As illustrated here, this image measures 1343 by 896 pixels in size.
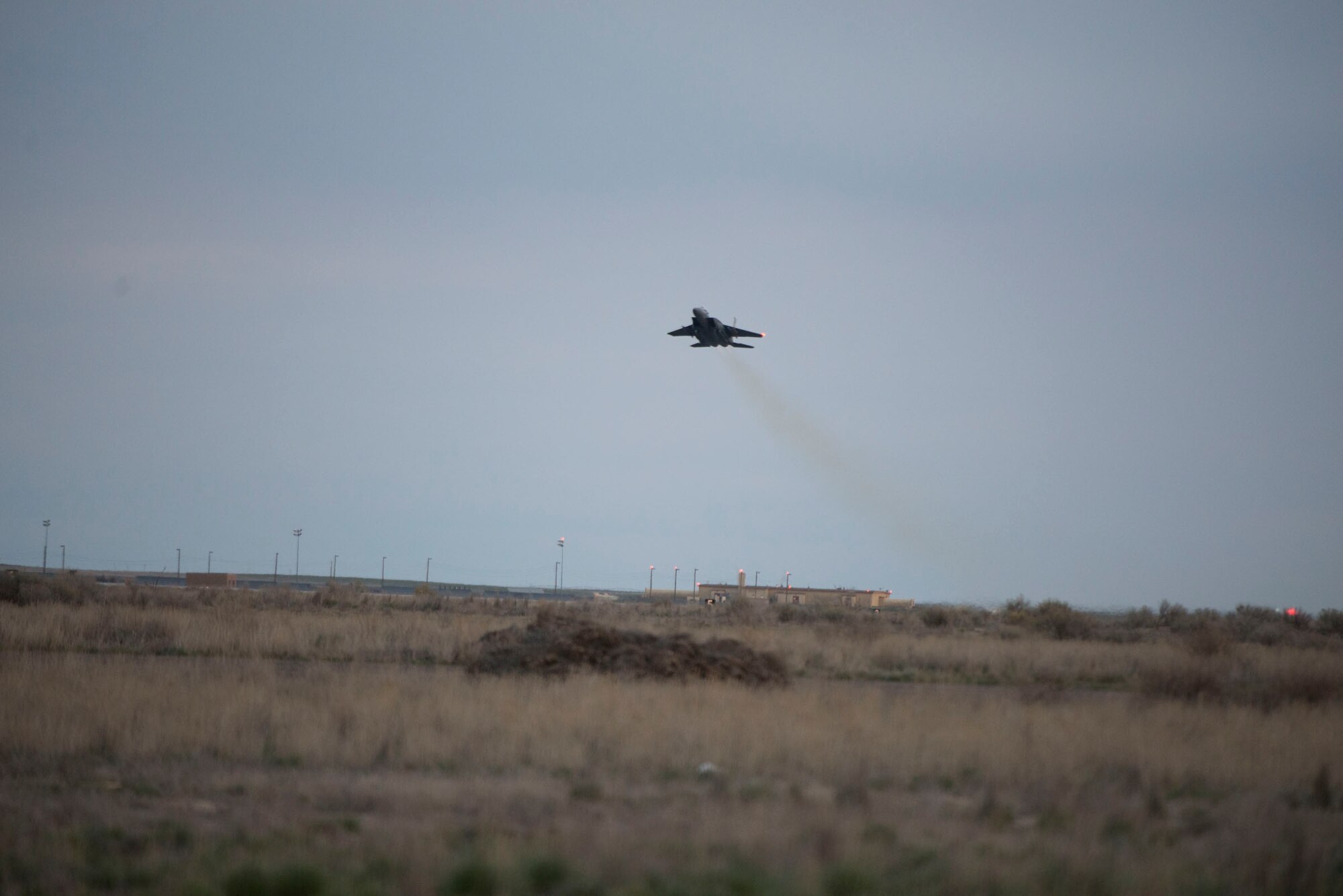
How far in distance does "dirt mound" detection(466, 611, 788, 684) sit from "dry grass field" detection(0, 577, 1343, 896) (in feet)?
2.74

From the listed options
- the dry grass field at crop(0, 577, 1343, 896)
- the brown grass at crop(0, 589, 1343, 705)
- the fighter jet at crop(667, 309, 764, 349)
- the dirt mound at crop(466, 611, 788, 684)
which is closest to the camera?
the dry grass field at crop(0, 577, 1343, 896)

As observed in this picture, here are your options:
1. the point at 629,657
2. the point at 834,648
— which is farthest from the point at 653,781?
the point at 834,648

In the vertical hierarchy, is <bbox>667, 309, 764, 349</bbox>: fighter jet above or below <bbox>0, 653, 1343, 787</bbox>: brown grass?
above

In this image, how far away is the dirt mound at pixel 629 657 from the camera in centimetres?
1909

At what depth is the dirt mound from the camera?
19.1m

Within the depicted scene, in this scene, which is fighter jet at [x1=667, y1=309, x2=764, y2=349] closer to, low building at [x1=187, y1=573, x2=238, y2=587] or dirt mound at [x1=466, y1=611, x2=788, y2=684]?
dirt mound at [x1=466, y1=611, x2=788, y2=684]

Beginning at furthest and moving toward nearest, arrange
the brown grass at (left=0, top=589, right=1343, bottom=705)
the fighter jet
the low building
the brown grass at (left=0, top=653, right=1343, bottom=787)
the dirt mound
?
1. the low building
2. the fighter jet
3. the brown grass at (left=0, top=589, right=1343, bottom=705)
4. the dirt mound
5. the brown grass at (left=0, top=653, right=1343, bottom=787)

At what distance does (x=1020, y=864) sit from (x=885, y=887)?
1.31 metres

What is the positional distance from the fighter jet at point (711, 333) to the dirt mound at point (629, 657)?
27.3m

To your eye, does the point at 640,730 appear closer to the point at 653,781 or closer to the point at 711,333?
the point at 653,781

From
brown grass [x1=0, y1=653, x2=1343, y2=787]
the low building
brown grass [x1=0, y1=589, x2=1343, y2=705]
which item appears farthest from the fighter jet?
the low building

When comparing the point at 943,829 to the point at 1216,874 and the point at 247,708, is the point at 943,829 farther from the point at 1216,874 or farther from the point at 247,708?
the point at 247,708

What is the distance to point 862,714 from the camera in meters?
15.0

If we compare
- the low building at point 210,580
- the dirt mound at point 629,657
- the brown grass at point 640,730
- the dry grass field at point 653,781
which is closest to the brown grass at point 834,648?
the dry grass field at point 653,781
